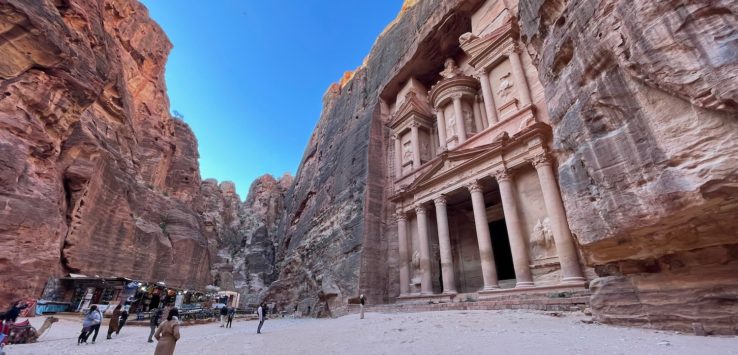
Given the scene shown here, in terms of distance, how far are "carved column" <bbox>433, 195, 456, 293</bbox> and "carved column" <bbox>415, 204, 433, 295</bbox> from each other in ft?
2.94

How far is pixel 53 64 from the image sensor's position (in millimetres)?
13258

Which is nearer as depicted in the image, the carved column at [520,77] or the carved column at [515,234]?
the carved column at [515,234]

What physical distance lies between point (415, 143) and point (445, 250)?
8.58 m

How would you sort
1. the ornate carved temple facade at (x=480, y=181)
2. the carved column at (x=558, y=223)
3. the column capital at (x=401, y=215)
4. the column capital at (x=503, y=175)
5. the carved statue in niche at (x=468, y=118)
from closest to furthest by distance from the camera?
1. the carved column at (x=558, y=223)
2. the ornate carved temple facade at (x=480, y=181)
3. the column capital at (x=503, y=175)
4. the column capital at (x=401, y=215)
5. the carved statue in niche at (x=468, y=118)

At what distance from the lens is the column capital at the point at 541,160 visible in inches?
534

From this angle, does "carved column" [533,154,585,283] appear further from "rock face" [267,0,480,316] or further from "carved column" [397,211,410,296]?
"rock face" [267,0,480,316]

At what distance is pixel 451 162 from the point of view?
17781 mm

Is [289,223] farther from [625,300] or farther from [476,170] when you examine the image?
[625,300]

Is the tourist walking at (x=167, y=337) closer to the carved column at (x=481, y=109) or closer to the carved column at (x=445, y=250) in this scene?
the carved column at (x=445, y=250)

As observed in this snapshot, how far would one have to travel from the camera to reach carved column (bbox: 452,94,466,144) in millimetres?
→ 19094

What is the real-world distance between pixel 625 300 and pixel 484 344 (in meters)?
2.86

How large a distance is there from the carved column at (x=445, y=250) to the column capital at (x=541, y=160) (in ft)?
17.2

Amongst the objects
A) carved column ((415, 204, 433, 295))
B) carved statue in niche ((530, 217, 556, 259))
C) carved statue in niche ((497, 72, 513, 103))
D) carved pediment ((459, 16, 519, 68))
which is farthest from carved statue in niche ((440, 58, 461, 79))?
carved statue in niche ((530, 217, 556, 259))

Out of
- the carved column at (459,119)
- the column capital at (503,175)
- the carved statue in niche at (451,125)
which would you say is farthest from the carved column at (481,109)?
the column capital at (503,175)
